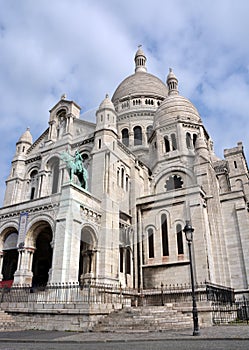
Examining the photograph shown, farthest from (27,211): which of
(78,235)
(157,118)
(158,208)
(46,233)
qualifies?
(157,118)

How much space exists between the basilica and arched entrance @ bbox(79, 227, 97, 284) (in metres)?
0.07

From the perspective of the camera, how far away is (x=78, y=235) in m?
19.3

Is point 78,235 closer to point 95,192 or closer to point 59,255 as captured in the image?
point 59,255

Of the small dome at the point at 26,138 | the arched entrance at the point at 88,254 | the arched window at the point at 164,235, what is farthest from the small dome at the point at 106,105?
the arched entrance at the point at 88,254

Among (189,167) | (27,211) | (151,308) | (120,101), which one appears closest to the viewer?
(151,308)

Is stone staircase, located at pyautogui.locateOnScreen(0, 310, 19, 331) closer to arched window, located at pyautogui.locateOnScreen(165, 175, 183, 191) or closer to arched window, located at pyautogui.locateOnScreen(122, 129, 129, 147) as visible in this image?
arched window, located at pyautogui.locateOnScreen(165, 175, 183, 191)

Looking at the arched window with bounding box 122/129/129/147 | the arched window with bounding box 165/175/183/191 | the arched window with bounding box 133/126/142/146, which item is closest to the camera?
the arched window with bounding box 165/175/183/191

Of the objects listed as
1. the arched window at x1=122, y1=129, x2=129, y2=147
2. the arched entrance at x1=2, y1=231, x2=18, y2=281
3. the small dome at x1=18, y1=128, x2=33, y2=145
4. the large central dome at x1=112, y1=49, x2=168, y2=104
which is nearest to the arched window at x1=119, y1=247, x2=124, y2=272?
the arched entrance at x1=2, y1=231, x2=18, y2=281

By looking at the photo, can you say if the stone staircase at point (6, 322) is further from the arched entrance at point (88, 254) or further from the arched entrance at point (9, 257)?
the arched entrance at point (9, 257)

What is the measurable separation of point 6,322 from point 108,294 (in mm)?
5792

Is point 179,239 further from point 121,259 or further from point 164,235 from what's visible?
point 121,259

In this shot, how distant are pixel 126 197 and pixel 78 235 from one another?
8421 millimetres

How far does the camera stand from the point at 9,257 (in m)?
24.8

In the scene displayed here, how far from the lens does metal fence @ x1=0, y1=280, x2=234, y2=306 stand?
52.9 feet
